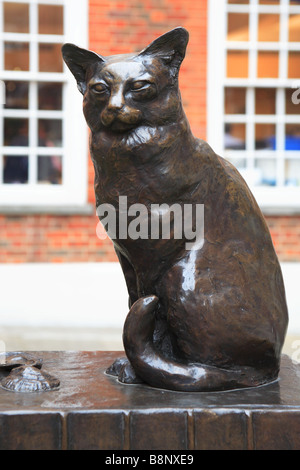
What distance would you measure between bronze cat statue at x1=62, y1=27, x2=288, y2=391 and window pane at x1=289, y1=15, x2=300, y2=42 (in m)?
→ 5.24

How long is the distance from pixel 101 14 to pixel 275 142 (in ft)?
7.97

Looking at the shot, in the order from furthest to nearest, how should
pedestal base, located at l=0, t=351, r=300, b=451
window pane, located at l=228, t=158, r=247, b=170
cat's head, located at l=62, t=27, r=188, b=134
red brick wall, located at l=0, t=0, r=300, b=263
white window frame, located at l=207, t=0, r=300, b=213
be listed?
window pane, located at l=228, t=158, r=247, b=170
white window frame, located at l=207, t=0, r=300, b=213
red brick wall, located at l=0, t=0, r=300, b=263
cat's head, located at l=62, t=27, r=188, b=134
pedestal base, located at l=0, t=351, r=300, b=451

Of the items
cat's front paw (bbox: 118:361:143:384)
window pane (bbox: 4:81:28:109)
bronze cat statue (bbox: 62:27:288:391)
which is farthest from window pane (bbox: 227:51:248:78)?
cat's front paw (bbox: 118:361:143:384)

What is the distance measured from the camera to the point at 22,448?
1.70 meters

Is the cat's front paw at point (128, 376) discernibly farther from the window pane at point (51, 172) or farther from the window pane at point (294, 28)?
the window pane at point (294, 28)

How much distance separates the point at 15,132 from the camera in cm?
643

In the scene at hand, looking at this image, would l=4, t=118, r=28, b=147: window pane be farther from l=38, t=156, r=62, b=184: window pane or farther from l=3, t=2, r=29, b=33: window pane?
l=3, t=2, r=29, b=33: window pane

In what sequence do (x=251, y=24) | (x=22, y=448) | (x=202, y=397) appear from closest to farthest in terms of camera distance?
(x=22, y=448)
(x=202, y=397)
(x=251, y=24)

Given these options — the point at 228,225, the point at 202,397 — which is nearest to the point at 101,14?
the point at 228,225

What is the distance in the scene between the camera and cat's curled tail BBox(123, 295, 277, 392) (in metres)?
1.89

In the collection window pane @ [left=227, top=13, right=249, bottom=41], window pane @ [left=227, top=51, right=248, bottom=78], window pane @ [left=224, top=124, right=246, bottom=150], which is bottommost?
window pane @ [left=224, top=124, right=246, bottom=150]

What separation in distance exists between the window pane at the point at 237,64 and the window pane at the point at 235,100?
0.17m

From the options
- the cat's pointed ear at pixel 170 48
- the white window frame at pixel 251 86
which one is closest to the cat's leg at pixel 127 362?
the cat's pointed ear at pixel 170 48
